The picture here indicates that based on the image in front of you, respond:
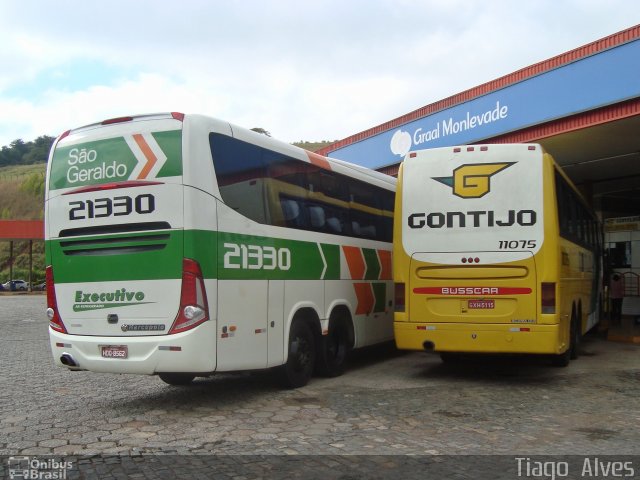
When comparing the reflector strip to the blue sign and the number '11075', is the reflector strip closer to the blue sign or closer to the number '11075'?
the number '11075'

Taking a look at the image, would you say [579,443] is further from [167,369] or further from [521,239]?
[167,369]

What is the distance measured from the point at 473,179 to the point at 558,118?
5315 mm

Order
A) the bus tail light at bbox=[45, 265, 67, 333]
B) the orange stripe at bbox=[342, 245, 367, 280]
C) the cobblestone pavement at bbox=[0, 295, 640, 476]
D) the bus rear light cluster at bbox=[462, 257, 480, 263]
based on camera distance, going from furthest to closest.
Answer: the orange stripe at bbox=[342, 245, 367, 280]
the bus rear light cluster at bbox=[462, 257, 480, 263]
the bus tail light at bbox=[45, 265, 67, 333]
the cobblestone pavement at bbox=[0, 295, 640, 476]

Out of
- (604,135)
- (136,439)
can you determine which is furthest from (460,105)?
(136,439)

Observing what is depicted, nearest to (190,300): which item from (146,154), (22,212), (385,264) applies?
(146,154)

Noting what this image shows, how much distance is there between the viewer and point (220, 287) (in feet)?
22.5

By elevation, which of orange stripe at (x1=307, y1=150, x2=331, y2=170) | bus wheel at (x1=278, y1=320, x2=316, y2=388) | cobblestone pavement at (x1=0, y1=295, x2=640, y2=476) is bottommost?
cobblestone pavement at (x1=0, y1=295, x2=640, y2=476)

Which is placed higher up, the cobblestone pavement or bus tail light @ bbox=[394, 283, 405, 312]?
bus tail light @ bbox=[394, 283, 405, 312]

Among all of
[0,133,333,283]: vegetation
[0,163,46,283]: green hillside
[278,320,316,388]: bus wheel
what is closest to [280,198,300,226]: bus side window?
[278,320,316,388]: bus wheel

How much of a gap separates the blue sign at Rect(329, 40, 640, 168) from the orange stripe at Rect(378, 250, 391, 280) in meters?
4.94

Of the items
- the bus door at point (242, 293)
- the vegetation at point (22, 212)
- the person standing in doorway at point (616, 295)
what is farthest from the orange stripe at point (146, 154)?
the vegetation at point (22, 212)

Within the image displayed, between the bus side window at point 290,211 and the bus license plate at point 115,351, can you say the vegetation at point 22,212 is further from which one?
the bus license plate at point 115,351

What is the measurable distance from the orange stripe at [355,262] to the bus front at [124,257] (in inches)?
141

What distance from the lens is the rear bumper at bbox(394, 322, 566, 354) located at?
26.9ft
